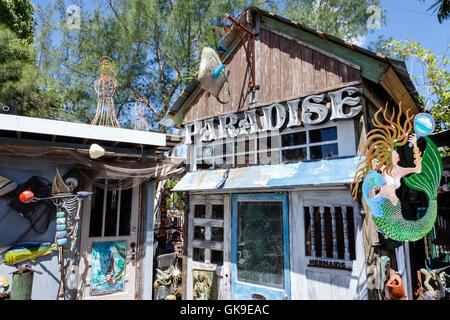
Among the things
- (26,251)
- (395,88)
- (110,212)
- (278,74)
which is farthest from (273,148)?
(26,251)

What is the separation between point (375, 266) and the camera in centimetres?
513

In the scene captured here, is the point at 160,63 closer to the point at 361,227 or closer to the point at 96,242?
the point at 96,242

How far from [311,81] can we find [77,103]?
1362cm

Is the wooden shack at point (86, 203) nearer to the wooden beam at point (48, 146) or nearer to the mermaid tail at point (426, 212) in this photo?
the wooden beam at point (48, 146)

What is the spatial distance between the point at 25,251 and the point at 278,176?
561cm

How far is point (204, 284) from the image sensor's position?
7.31m

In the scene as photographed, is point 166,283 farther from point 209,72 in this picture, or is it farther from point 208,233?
point 209,72

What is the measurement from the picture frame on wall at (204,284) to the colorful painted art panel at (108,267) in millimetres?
1812

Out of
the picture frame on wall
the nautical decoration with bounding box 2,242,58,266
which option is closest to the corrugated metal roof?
the picture frame on wall

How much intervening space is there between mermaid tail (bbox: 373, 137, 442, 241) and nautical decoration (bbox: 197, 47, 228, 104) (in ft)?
13.7

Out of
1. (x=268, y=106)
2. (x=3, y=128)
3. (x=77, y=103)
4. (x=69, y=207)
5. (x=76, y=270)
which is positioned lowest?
(x=76, y=270)

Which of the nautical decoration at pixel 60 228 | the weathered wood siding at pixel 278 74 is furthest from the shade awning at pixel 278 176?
the nautical decoration at pixel 60 228

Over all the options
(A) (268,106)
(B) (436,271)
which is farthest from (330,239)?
(A) (268,106)

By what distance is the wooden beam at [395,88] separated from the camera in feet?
19.1
